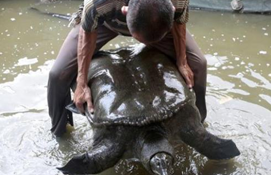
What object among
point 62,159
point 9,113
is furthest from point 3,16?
point 62,159

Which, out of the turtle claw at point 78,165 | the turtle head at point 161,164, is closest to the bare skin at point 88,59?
the turtle claw at point 78,165

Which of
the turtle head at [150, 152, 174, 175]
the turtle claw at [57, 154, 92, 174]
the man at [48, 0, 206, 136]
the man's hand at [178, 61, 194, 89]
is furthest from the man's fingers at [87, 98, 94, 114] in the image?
the man's hand at [178, 61, 194, 89]

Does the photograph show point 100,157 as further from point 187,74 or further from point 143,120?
point 187,74

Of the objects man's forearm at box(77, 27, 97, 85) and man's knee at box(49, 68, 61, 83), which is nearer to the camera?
man's forearm at box(77, 27, 97, 85)

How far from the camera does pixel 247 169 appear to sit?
3076 millimetres

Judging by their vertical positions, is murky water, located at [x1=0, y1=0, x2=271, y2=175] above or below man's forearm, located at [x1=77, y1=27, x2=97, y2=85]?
below

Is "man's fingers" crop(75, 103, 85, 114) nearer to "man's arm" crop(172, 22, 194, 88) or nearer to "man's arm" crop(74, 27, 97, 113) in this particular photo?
"man's arm" crop(74, 27, 97, 113)

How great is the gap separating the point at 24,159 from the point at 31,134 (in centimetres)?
36

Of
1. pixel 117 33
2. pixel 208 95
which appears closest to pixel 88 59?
pixel 117 33

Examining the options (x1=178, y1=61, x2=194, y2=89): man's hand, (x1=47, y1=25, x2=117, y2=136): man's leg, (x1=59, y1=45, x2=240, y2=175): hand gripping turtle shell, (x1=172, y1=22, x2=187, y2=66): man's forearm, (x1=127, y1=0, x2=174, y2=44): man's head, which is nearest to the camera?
(x1=127, y1=0, x2=174, y2=44): man's head

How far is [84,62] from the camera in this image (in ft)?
9.43

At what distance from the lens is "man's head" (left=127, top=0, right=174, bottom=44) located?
6.78ft

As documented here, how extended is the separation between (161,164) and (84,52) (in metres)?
1.02

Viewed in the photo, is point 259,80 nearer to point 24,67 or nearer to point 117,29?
point 117,29
